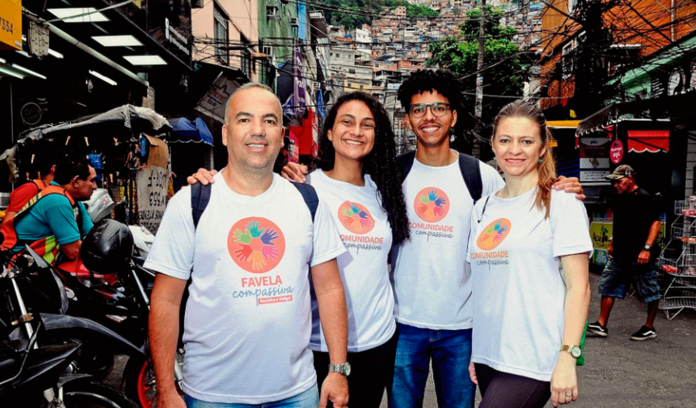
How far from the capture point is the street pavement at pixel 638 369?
15.9 feet

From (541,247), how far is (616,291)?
219 inches

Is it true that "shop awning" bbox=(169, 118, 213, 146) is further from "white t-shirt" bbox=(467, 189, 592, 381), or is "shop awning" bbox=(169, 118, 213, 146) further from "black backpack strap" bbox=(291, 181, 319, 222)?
"white t-shirt" bbox=(467, 189, 592, 381)

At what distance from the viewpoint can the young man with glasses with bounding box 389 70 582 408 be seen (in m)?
2.92

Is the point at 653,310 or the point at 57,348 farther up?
the point at 57,348

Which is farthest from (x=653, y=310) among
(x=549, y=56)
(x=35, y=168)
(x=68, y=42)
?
(x=549, y=56)

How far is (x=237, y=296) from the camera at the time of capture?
2102 millimetres

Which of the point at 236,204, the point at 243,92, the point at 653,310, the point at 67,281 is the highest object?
the point at 243,92

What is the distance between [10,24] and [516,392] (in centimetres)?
513

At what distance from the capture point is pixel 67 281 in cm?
417

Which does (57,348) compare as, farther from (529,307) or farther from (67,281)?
(529,307)

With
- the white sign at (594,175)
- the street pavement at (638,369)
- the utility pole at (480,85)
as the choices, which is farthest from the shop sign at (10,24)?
the utility pole at (480,85)

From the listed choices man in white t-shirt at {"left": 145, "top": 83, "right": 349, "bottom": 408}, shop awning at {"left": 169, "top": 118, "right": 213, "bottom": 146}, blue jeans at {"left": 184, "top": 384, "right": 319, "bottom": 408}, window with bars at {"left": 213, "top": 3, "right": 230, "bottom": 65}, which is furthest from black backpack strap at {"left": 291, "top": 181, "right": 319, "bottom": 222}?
window with bars at {"left": 213, "top": 3, "right": 230, "bottom": 65}

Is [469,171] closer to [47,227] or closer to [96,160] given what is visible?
[47,227]

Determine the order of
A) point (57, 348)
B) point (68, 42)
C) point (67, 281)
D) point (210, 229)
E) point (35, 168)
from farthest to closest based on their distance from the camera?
point (68, 42)
point (35, 168)
point (67, 281)
point (57, 348)
point (210, 229)
